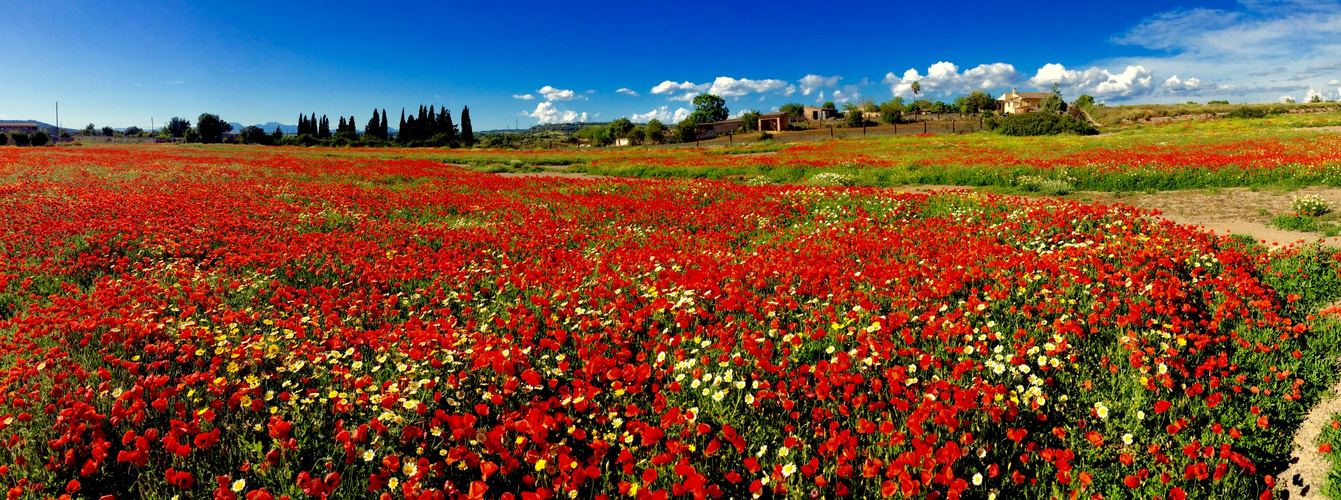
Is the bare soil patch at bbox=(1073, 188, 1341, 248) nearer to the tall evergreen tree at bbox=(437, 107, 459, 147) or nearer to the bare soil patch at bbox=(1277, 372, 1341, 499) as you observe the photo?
the bare soil patch at bbox=(1277, 372, 1341, 499)

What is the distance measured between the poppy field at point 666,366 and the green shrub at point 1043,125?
5099 centimetres

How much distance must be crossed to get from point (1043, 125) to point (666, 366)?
58.9 m

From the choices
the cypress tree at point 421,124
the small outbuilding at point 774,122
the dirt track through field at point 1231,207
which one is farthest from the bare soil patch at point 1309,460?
the cypress tree at point 421,124

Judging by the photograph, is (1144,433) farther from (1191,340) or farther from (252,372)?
(252,372)

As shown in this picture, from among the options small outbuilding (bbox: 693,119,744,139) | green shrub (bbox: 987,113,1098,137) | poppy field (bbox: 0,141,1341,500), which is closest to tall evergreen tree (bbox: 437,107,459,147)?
small outbuilding (bbox: 693,119,744,139)

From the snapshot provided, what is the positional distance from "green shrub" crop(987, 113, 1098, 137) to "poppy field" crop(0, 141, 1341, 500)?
5099 centimetres

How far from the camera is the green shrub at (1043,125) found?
52.5 meters

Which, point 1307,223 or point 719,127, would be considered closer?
point 1307,223

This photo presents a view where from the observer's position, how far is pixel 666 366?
191 inches

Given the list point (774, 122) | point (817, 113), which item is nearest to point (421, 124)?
point (774, 122)

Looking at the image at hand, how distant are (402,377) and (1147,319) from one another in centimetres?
645

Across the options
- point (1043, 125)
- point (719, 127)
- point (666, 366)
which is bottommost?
point (666, 366)

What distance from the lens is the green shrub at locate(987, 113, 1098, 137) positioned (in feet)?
172

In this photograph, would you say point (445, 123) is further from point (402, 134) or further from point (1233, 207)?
point (1233, 207)
